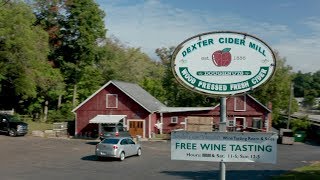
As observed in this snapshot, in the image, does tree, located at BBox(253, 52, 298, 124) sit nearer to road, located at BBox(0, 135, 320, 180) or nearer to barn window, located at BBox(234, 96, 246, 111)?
barn window, located at BBox(234, 96, 246, 111)

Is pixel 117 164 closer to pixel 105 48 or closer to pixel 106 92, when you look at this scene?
pixel 106 92

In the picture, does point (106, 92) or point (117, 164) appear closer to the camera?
point (117, 164)

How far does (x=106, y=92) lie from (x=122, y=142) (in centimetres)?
2138

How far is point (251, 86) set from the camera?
768 cm

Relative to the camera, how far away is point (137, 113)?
52.8 metres

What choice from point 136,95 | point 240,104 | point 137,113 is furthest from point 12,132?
point 240,104

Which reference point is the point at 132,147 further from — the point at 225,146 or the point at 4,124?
the point at 225,146

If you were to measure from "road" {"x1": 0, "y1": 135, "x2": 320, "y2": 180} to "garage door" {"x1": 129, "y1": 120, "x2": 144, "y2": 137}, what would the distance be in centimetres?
1148

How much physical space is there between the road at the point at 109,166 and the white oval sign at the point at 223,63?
16.9m

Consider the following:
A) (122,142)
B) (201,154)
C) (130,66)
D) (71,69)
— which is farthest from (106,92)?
(201,154)

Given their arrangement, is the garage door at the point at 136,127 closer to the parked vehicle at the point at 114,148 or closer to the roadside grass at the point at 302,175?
the parked vehicle at the point at 114,148

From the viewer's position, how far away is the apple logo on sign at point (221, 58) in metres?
7.76

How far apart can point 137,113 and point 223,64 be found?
4531 cm

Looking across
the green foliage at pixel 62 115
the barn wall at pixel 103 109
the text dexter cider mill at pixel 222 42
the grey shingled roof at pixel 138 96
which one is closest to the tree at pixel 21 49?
the barn wall at pixel 103 109
